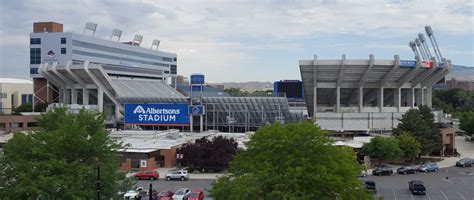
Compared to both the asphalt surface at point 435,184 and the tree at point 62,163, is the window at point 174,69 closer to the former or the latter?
the asphalt surface at point 435,184

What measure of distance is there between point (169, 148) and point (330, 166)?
32148 millimetres

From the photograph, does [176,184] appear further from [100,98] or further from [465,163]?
[100,98]

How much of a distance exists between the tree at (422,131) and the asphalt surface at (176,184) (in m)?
24.0

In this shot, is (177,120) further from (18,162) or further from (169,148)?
(18,162)

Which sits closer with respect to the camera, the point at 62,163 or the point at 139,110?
the point at 62,163

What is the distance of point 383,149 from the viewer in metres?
49.3

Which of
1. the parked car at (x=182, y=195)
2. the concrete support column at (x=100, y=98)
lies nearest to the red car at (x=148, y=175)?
the parked car at (x=182, y=195)

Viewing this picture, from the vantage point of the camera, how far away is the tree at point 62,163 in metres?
21.0

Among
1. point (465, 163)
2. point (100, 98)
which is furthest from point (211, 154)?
point (100, 98)

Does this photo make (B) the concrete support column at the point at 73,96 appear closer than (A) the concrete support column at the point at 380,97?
No

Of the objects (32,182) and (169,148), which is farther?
(169,148)

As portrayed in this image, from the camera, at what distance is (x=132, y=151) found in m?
49.5

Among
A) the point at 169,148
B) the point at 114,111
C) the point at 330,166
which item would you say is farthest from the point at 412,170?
the point at 114,111

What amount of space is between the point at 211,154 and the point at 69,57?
6586cm
